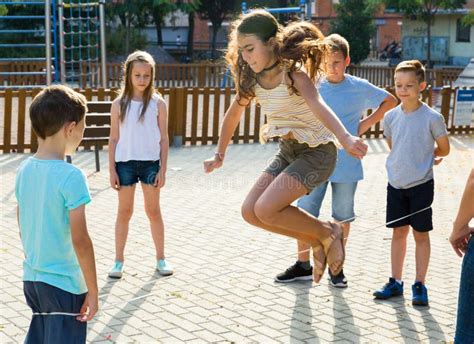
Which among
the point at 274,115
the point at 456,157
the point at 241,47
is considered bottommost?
the point at 456,157

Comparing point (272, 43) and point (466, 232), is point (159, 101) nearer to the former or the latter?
point (272, 43)

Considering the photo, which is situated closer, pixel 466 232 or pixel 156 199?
pixel 466 232

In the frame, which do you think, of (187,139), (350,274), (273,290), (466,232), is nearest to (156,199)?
(273,290)

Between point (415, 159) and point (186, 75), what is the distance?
2796 centimetres

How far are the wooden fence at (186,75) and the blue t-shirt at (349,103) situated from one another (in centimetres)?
2248

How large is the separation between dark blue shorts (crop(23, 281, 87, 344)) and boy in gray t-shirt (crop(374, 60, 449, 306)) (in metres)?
3.12

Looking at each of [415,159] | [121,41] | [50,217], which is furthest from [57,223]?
[121,41]

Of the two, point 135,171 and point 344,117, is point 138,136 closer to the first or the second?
point 135,171

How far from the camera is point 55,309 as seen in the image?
3893 millimetres

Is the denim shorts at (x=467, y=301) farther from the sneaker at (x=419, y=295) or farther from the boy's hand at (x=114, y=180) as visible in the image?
the boy's hand at (x=114, y=180)

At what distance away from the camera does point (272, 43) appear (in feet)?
16.8

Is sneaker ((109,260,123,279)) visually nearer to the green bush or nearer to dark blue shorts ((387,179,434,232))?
dark blue shorts ((387,179,434,232))

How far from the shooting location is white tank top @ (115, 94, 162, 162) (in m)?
6.96

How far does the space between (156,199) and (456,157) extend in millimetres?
9234
